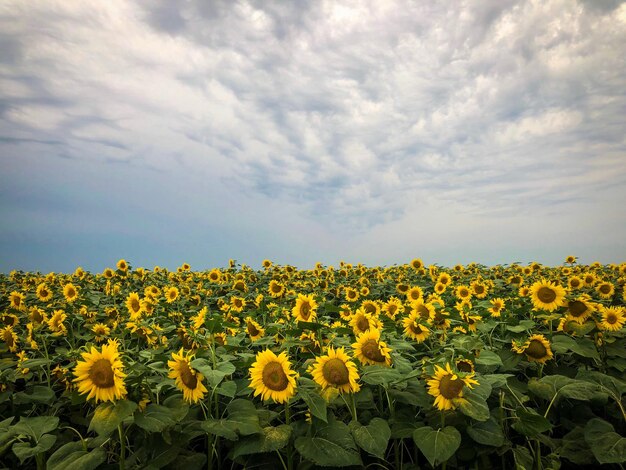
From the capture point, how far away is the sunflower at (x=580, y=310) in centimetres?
497

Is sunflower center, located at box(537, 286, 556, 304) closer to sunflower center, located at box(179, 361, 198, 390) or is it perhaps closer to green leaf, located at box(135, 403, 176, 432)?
sunflower center, located at box(179, 361, 198, 390)

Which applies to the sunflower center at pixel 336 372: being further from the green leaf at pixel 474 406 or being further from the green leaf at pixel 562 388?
the green leaf at pixel 562 388

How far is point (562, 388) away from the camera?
3697mm

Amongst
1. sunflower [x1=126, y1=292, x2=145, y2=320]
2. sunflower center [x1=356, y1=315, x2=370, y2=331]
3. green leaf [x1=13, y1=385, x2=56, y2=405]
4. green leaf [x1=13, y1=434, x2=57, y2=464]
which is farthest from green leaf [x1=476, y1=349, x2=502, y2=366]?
sunflower [x1=126, y1=292, x2=145, y2=320]

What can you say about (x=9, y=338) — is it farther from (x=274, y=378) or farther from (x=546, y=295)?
(x=546, y=295)

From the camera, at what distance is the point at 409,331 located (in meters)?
5.37

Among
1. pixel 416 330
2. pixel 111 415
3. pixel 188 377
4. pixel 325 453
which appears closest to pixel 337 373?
pixel 325 453

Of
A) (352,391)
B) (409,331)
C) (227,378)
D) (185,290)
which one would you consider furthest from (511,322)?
(185,290)

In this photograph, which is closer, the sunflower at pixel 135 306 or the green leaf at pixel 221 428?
the green leaf at pixel 221 428

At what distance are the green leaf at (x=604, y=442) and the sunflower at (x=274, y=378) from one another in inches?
95.1

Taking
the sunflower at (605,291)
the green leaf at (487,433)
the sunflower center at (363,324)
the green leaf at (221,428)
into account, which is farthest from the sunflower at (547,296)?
the green leaf at (221,428)

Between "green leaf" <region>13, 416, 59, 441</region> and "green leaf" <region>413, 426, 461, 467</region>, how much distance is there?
118 inches

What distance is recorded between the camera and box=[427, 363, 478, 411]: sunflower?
10.9 ft

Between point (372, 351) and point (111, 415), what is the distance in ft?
7.32
